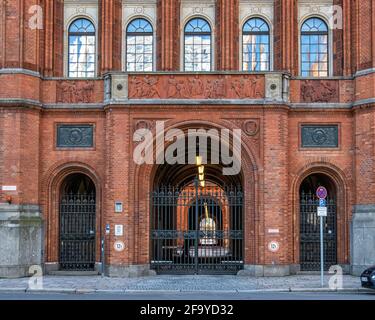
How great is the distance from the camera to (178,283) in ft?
74.7

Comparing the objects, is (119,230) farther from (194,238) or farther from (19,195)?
(19,195)

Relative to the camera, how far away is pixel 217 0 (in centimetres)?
2684

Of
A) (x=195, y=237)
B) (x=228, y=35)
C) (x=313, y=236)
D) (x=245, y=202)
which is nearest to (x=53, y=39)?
(x=228, y=35)

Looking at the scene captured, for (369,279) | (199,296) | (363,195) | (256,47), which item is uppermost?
(256,47)

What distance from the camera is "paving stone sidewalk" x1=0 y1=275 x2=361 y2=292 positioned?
21.2 meters

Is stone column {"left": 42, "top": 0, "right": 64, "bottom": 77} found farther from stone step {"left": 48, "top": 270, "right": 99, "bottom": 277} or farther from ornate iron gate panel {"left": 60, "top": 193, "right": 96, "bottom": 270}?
stone step {"left": 48, "top": 270, "right": 99, "bottom": 277}

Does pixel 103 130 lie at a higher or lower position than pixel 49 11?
lower

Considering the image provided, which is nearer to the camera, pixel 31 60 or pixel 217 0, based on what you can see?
pixel 31 60

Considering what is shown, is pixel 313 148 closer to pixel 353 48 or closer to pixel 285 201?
pixel 285 201

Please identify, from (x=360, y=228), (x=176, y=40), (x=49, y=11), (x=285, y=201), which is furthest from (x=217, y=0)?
(x=360, y=228)

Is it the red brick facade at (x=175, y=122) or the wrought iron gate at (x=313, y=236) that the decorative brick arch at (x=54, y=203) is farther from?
the wrought iron gate at (x=313, y=236)

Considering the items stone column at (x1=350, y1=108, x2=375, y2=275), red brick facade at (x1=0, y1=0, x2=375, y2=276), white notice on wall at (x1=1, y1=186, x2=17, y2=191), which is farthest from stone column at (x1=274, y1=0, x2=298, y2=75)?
white notice on wall at (x1=1, y1=186, x2=17, y2=191)

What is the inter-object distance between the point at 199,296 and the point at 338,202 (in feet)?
27.3

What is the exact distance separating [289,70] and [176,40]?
4.40 meters
